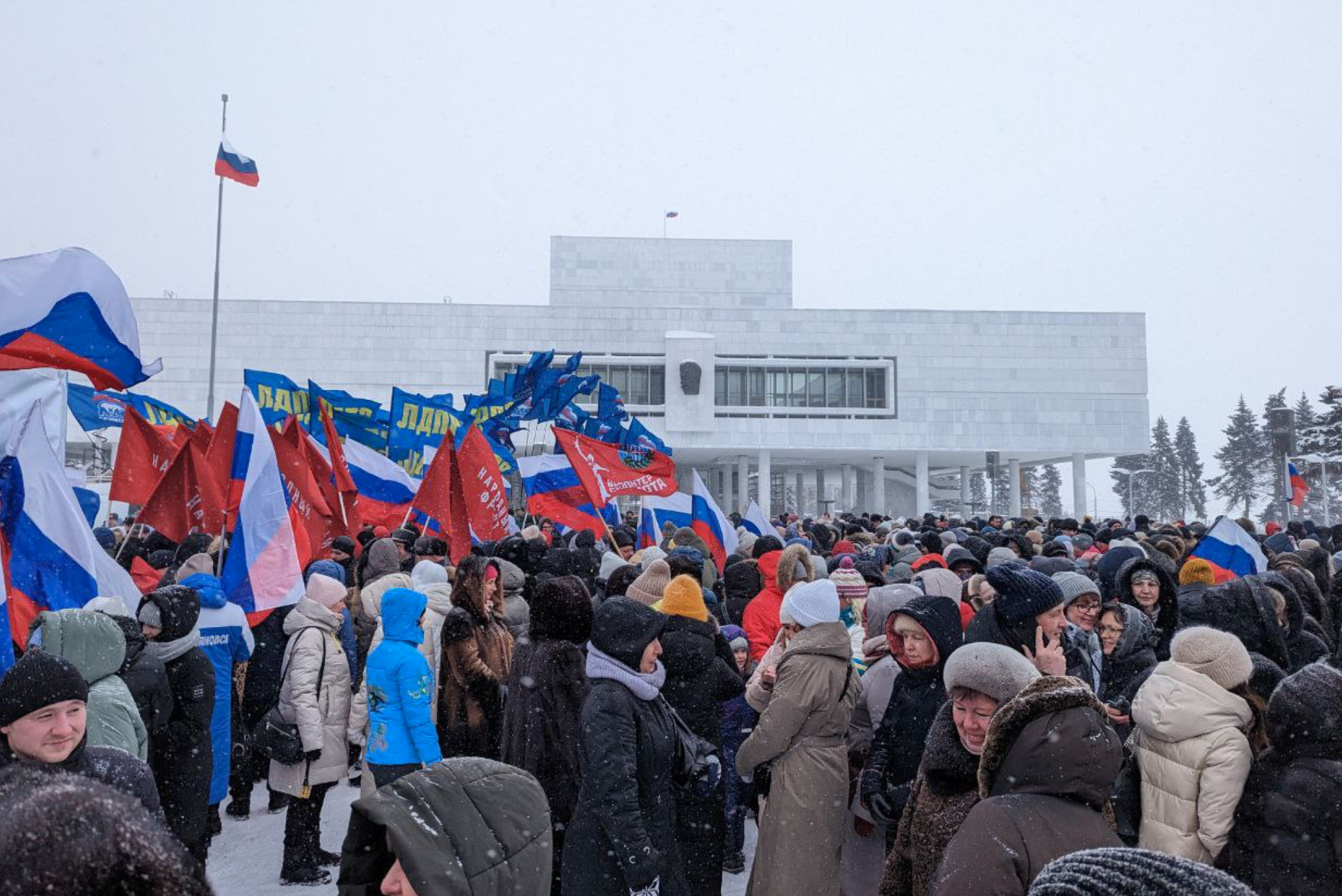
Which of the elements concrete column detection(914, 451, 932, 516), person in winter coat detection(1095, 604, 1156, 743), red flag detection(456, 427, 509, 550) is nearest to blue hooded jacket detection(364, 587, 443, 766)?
person in winter coat detection(1095, 604, 1156, 743)

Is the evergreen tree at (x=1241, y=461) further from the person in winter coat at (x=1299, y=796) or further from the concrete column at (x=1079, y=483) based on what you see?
the person in winter coat at (x=1299, y=796)

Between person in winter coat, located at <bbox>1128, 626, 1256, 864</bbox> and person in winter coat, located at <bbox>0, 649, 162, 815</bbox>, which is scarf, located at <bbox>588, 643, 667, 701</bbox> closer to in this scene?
person in winter coat, located at <bbox>0, 649, 162, 815</bbox>

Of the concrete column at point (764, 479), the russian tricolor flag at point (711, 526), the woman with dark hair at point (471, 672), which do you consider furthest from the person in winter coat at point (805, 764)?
the concrete column at point (764, 479)

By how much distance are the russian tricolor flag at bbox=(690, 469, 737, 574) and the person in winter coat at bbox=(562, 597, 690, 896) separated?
6618 millimetres

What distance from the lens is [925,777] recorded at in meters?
2.98

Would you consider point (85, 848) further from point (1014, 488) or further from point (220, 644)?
point (1014, 488)

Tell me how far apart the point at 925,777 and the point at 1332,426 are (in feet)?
180

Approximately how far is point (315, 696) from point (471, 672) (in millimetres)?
1168

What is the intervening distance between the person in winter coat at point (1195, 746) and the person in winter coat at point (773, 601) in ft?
8.74

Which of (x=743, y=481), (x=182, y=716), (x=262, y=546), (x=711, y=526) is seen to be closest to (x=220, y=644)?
(x=262, y=546)

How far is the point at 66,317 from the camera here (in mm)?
4199

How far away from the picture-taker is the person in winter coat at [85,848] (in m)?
1.03

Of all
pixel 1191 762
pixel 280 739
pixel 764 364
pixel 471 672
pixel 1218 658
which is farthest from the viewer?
pixel 764 364

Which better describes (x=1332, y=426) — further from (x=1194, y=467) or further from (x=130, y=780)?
(x=130, y=780)
